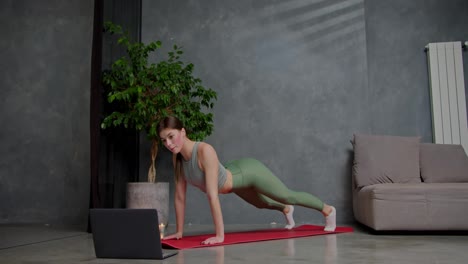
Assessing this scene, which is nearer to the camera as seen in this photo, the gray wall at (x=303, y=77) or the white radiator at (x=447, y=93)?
the gray wall at (x=303, y=77)

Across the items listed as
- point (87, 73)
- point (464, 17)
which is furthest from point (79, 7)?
point (464, 17)

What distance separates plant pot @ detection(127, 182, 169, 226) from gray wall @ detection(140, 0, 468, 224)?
21.8 inches

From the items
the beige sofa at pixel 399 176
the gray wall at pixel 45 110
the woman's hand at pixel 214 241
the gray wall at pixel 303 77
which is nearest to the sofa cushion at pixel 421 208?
the beige sofa at pixel 399 176

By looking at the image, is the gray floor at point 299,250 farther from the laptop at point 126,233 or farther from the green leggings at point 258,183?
the green leggings at point 258,183

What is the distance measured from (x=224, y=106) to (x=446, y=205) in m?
2.16

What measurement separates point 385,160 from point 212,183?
1.92 m

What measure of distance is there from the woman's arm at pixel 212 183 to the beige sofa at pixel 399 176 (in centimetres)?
118

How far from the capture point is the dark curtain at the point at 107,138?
3523 mm

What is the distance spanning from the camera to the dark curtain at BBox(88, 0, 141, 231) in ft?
11.6

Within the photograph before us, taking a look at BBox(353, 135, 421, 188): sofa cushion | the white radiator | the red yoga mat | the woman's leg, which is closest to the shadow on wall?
the white radiator

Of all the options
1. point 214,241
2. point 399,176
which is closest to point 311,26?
point 399,176

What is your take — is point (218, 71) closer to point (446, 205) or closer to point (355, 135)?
point (355, 135)

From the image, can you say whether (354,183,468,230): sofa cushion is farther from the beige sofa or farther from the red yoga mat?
the red yoga mat

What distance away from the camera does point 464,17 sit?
4.55m
